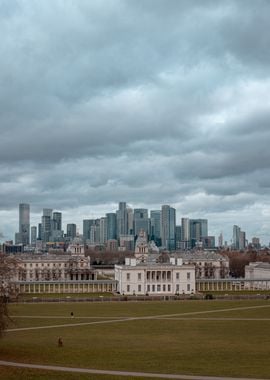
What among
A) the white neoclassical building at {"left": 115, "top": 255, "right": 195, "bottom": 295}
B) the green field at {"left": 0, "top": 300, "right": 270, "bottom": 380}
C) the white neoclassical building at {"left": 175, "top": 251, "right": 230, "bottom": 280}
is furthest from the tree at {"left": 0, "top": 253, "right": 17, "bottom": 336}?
the white neoclassical building at {"left": 175, "top": 251, "right": 230, "bottom": 280}

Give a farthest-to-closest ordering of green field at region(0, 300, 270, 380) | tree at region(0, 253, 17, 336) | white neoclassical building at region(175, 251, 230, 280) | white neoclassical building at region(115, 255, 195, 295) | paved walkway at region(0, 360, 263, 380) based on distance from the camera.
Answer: white neoclassical building at region(175, 251, 230, 280), white neoclassical building at region(115, 255, 195, 295), tree at region(0, 253, 17, 336), green field at region(0, 300, 270, 380), paved walkway at region(0, 360, 263, 380)

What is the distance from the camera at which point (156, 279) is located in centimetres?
12194

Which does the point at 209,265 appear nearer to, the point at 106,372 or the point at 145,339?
the point at 145,339

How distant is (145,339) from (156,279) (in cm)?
6899

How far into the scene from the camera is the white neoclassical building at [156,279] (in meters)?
121

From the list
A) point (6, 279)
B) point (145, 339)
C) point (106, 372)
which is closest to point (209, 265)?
point (145, 339)

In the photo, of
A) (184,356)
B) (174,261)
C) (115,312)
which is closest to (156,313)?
(115,312)

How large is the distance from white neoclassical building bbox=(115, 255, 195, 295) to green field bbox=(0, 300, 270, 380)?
3239 cm

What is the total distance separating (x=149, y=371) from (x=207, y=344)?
13532mm

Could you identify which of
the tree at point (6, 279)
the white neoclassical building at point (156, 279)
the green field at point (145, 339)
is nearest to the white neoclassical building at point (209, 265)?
the white neoclassical building at point (156, 279)

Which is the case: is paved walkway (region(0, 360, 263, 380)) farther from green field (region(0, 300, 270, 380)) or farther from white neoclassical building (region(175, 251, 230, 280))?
white neoclassical building (region(175, 251, 230, 280))

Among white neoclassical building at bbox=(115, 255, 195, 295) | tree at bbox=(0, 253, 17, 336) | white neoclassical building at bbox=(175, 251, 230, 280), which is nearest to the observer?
tree at bbox=(0, 253, 17, 336)

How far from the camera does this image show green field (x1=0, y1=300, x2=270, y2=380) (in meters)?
38.6

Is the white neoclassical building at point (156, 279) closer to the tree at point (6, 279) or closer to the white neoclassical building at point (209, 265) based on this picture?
the white neoclassical building at point (209, 265)
